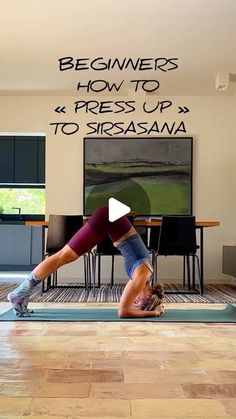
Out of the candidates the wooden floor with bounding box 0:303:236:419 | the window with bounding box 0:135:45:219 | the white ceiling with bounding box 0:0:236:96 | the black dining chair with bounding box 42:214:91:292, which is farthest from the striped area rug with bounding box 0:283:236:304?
the window with bounding box 0:135:45:219

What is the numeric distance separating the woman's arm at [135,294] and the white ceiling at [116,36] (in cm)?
205

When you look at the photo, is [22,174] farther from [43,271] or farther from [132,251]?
[132,251]

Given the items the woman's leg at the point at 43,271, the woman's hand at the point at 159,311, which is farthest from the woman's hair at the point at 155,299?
the woman's leg at the point at 43,271

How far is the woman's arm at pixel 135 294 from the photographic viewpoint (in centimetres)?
257

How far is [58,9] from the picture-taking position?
11.2 feet

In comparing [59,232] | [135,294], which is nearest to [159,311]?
[135,294]

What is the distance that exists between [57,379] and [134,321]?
1.13 m

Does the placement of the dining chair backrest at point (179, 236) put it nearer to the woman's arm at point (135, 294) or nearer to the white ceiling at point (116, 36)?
the woman's arm at point (135, 294)

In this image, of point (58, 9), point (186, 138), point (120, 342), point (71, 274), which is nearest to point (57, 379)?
point (120, 342)

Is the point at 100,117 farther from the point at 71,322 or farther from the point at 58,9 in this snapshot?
the point at 71,322

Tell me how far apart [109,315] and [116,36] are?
2.48 metres

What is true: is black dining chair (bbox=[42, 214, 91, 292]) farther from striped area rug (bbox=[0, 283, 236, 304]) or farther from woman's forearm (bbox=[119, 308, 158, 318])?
woman's forearm (bbox=[119, 308, 158, 318])

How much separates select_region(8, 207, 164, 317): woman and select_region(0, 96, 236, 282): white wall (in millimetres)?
2925

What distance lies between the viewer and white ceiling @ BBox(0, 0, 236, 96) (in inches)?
133
